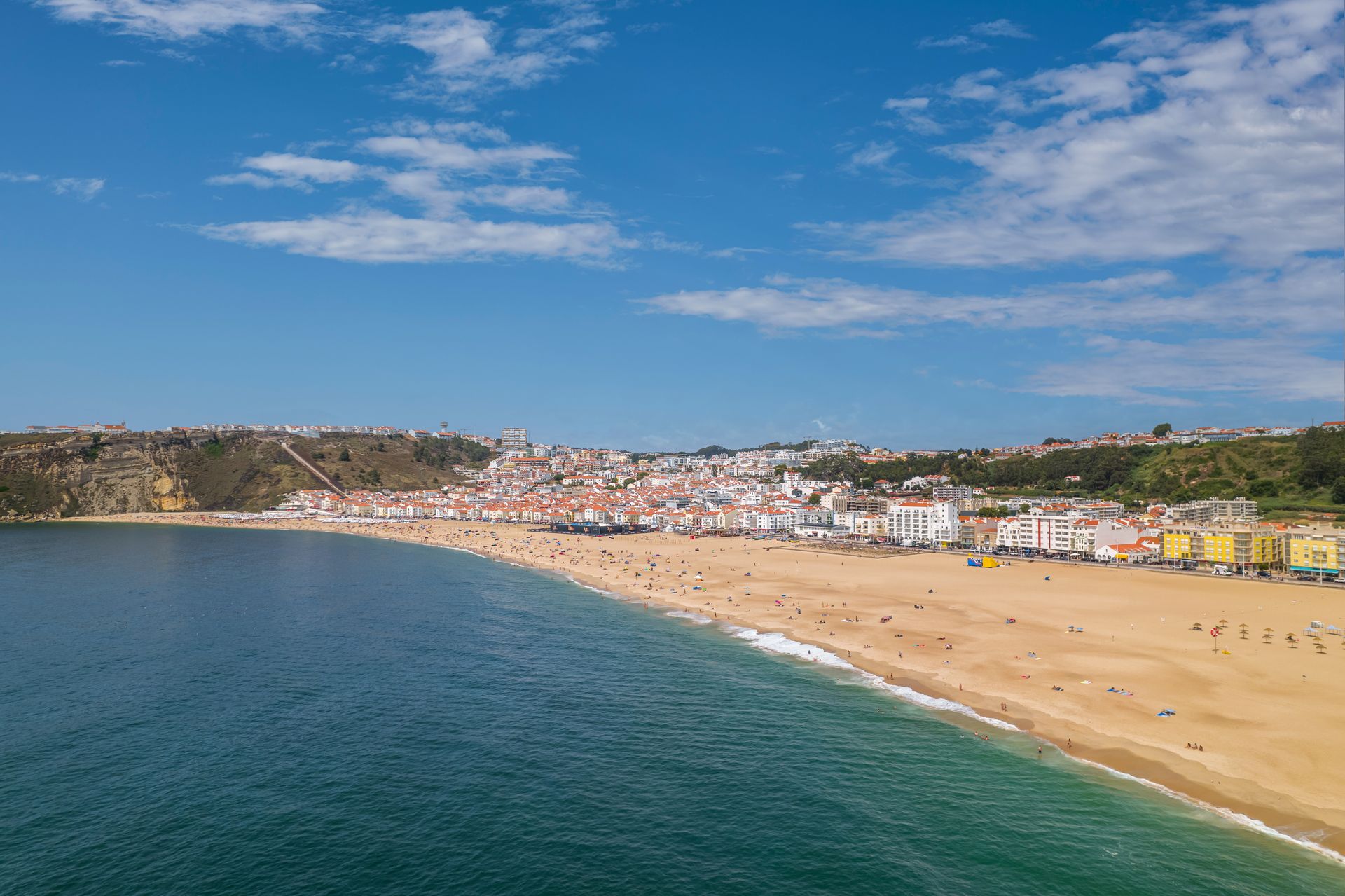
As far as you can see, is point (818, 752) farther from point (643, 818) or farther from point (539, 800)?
point (539, 800)

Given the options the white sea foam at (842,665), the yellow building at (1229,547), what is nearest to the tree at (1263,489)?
the yellow building at (1229,547)

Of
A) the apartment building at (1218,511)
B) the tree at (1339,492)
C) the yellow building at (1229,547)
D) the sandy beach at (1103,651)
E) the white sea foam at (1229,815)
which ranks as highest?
the tree at (1339,492)

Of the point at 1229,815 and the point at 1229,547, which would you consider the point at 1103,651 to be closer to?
the point at 1229,815

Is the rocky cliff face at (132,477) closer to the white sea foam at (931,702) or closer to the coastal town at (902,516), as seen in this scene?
the coastal town at (902,516)

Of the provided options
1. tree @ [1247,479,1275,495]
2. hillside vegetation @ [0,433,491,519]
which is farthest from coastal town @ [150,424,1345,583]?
hillside vegetation @ [0,433,491,519]

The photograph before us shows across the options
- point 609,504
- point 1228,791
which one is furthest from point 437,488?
point 1228,791

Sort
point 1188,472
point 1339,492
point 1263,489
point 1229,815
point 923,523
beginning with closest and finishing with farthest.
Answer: point 1229,815 → point 1339,492 → point 923,523 → point 1263,489 → point 1188,472

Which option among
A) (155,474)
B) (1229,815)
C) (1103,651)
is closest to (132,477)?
(155,474)
